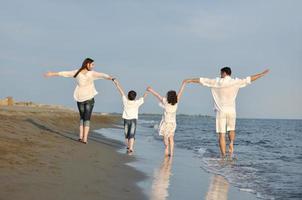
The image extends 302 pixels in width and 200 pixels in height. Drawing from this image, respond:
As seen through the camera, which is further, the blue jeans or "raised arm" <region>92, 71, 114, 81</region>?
the blue jeans

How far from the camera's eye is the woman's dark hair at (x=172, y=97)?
10.9 m

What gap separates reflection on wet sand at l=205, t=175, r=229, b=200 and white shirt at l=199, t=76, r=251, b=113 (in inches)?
122

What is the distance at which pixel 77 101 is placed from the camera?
36.2 feet

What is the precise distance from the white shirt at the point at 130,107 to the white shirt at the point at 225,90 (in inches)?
71.9

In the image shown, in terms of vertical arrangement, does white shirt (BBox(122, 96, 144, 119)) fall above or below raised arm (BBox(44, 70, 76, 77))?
below

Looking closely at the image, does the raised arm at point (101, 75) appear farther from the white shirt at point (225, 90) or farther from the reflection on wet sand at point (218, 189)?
the reflection on wet sand at point (218, 189)

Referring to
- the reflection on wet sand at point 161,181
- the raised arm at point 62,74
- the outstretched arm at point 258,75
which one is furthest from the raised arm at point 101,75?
the outstretched arm at point 258,75

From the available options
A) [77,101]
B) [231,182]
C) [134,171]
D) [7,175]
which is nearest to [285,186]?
[231,182]

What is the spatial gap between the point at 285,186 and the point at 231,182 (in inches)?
35.6

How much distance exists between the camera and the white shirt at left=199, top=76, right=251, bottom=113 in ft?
34.5

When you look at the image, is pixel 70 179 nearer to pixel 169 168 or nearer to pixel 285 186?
pixel 169 168

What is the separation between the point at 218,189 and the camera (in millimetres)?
6578

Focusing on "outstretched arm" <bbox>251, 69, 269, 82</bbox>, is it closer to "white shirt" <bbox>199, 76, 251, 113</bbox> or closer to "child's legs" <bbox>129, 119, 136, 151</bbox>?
"white shirt" <bbox>199, 76, 251, 113</bbox>

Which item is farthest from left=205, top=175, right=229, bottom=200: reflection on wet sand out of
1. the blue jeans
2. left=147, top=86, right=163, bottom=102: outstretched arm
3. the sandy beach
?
the blue jeans
